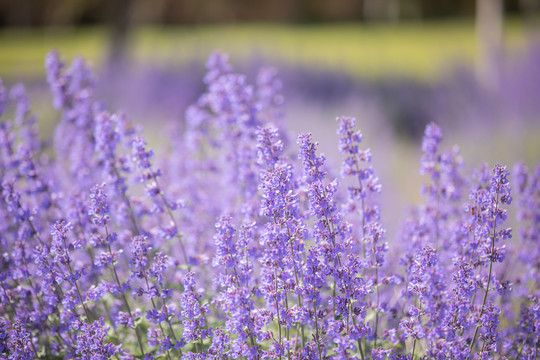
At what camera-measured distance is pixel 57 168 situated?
3.78 metres

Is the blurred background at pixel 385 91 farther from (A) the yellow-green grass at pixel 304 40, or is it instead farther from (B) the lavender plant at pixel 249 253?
(B) the lavender plant at pixel 249 253

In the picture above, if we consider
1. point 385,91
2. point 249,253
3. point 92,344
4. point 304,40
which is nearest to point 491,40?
point 385,91

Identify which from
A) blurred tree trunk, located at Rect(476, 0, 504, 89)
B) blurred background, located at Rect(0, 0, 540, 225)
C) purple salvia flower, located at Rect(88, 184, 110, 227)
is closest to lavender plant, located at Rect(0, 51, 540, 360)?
purple salvia flower, located at Rect(88, 184, 110, 227)

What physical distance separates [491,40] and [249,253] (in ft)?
23.5

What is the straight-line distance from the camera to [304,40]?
59.8ft

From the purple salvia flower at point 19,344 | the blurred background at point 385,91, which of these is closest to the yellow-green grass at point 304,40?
the blurred background at point 385,91

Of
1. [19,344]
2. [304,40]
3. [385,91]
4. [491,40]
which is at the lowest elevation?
[19,344]

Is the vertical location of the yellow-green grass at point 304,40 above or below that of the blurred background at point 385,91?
above

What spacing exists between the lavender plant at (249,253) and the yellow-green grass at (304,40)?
7251mm

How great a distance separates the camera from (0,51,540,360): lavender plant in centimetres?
200

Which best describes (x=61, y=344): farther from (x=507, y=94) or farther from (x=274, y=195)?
(x=507, y=94)

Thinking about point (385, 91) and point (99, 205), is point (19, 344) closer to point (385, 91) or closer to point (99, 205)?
point (99, 205)

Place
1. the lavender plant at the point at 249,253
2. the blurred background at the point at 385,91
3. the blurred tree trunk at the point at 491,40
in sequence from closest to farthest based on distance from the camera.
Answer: the lavender plant at the point at 249,253 → the blurred background at the point at 385,91 → the blurred tree trunk at the point at 491,40

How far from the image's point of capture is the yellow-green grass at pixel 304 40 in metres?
12.5
